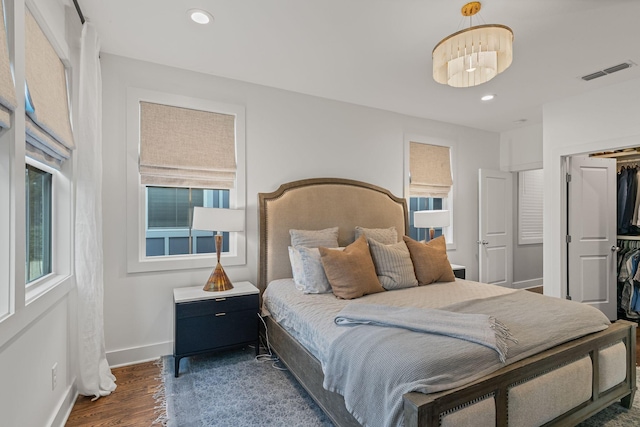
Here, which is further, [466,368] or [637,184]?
[637,184]

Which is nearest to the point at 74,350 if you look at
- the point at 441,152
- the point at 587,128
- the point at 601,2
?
the point at 601,2

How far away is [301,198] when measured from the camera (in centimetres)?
345

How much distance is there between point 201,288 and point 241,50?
6.99ft

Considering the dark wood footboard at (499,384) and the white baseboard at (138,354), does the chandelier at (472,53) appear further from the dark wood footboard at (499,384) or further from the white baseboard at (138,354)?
the white baseboard at (138,354)

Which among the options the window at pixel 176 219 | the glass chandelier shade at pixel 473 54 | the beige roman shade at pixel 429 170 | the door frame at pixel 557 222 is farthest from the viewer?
the beige roman shade at pixel 429 170

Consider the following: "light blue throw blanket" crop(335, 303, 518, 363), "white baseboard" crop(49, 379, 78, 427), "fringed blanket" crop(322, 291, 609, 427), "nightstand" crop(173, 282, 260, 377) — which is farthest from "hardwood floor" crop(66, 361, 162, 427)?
"light blue throw blanket" crop(335, 303, 518, 363)

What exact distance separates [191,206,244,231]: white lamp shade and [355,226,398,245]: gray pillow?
4.51 ft

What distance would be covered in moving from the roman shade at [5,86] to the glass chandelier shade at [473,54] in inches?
85.3

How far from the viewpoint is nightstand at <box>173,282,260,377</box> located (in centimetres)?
253

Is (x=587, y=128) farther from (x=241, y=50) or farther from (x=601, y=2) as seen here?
(x=241, y=50)

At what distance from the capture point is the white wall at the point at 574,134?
128 inches

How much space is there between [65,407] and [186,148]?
214 centimetres

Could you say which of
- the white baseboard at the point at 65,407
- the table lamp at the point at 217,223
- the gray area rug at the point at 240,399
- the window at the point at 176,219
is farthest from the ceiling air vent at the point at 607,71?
the white baseboard at the point at 65,407

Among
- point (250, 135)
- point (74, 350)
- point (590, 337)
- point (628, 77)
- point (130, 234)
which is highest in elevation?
point (628, 77)
